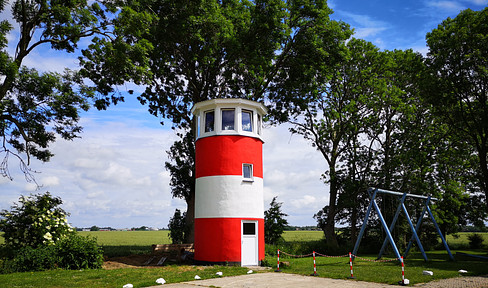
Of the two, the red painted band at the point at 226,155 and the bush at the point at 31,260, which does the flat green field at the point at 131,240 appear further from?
the red painted band at the point at 226,155

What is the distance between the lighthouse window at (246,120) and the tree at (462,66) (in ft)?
44.4

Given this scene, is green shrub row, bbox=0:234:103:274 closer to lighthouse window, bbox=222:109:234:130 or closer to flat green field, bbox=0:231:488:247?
flat green field, bbox=0:231:488:247

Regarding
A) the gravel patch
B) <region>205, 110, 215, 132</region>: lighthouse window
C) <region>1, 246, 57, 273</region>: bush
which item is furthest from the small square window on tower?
<region>1, 246, 57, 273</region>: bush

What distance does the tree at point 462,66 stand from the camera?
23.8 meters

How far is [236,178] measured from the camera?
20312mm

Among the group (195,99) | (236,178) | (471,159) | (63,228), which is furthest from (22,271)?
(471,159)

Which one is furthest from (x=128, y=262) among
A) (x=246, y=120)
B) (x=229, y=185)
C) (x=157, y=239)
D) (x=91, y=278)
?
(x=157, y=239)

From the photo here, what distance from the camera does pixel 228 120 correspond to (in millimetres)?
21000

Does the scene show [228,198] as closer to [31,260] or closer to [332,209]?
[31,260]

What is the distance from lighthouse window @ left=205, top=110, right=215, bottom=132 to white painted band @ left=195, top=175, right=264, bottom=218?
110 inches

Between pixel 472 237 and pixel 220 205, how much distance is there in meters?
31.6

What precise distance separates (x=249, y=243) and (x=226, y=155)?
4865 mm

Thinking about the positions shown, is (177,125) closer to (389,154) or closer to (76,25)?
(76,25)

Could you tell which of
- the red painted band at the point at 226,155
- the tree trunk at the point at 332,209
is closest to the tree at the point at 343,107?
the tree trunk at the point at 332,209
